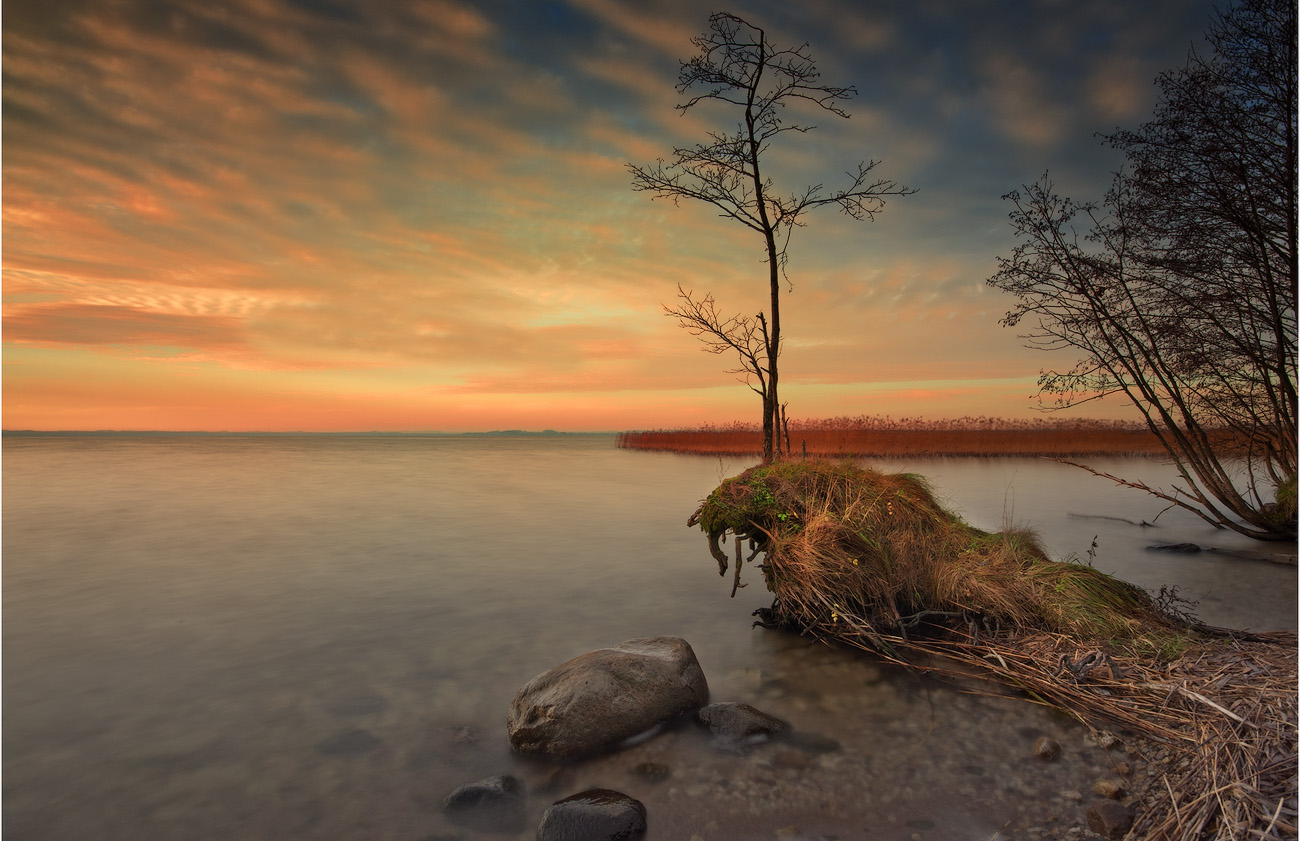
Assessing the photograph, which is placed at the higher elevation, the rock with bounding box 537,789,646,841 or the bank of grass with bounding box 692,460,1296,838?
the bank of grass with bounding box 692,460,1296,838

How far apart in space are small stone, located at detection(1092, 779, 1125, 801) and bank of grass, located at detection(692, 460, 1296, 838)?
13cm

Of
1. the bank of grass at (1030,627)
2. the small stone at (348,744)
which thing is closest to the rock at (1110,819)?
the bank of grass at (1030,627)

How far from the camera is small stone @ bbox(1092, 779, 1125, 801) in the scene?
3125 mm

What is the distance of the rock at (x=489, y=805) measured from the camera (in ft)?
10.6

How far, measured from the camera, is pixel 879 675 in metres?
4.89

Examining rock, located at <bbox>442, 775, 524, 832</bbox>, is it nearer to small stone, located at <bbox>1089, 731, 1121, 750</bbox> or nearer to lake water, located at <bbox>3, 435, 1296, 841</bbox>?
lake water, located at <bbox>3, 435, 1296, 841</bbox>

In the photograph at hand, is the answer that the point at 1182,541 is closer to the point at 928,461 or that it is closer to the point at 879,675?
the point at 879,675

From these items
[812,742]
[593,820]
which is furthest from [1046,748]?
[593,820]

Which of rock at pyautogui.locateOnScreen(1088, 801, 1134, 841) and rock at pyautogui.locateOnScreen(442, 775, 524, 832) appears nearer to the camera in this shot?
rock at pyautogui.locateOnScreen(1088, 801, 1134, 841)

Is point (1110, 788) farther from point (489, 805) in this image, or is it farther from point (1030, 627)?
point (489, 805)

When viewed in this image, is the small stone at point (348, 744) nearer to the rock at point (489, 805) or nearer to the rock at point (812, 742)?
the rock at point (489, 805)

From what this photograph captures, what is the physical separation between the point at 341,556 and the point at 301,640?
4361 mm

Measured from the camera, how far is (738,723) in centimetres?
403

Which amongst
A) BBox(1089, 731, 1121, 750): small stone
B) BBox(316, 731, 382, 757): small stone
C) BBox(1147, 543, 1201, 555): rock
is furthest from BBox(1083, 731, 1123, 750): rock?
BBox(1147, 543, 1201, 555): rock
